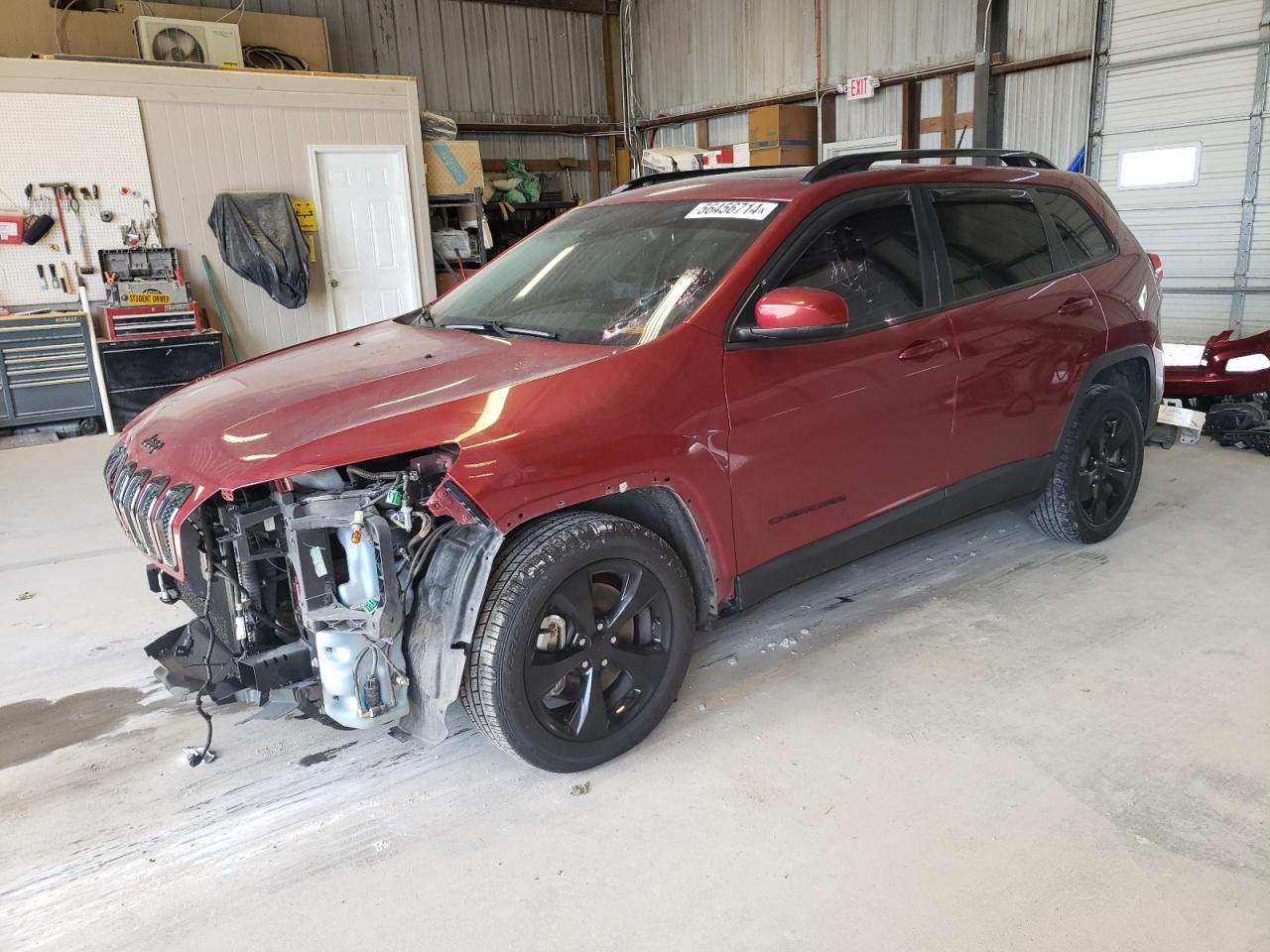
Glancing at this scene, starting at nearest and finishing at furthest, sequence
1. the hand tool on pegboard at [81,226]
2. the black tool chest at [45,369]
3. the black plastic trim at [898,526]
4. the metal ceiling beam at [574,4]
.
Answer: the black plastic trim at [898,526]
the black tool chest at [45,369]
the hand tool on pegboard at [81,226]
the metal ceiling beam at [574,4]

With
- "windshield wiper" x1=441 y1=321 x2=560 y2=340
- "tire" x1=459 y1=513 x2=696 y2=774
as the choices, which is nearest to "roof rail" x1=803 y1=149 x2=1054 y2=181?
"windshield wiper" x1=441 y1=321 x2=560 y2=340

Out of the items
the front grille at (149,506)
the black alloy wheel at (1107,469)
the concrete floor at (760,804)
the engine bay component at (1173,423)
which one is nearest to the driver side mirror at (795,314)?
the concrete floor at (760,804)

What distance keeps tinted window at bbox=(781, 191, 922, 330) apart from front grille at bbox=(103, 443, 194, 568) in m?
1.71

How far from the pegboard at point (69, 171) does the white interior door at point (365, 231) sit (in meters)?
1.61

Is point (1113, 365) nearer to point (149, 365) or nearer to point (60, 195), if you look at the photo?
point (149, 365)

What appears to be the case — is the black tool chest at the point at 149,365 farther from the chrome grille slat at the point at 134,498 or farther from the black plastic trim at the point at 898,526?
the black plastic trim at the point at 898,526

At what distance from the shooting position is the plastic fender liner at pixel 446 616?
6.98 ft

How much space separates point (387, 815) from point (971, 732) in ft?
5.27

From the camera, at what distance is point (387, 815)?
229 cm

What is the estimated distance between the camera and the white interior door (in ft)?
29.0

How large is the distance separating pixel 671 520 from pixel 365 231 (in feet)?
25.1

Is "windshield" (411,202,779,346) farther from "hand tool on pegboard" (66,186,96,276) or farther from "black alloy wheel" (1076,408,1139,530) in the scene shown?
"hand tool on pegboard" (66,186,96,276)

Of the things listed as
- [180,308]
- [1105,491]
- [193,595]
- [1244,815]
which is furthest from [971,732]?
[180,308]

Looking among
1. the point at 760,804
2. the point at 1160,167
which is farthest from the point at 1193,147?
the point at 760,804
